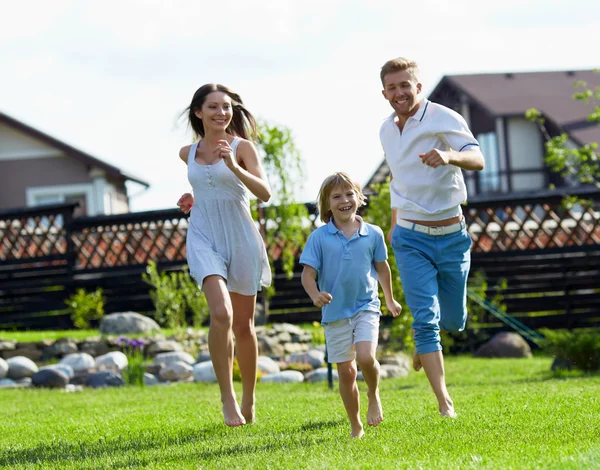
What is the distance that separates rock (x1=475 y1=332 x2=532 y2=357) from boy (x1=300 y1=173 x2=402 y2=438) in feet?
26.0

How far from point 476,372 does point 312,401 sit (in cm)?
353

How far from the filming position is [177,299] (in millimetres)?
13430

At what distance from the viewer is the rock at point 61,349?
12367mm

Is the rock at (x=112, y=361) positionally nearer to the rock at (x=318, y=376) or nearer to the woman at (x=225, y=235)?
the rock at (x=318, y=376)

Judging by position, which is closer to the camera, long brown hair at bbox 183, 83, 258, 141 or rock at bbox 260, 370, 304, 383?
long brown hair at bbox 183, 83, 258, 141

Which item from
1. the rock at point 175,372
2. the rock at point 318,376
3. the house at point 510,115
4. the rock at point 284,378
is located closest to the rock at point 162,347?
the rock at point 175,372

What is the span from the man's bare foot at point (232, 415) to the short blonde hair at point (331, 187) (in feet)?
3.79

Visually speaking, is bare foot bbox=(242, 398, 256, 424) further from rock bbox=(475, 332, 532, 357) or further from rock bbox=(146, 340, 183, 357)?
rock bbox=(475, 332, 532, 357)

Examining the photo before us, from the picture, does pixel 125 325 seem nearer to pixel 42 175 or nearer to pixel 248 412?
pixel 248 412

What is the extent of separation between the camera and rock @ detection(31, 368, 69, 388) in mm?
10438

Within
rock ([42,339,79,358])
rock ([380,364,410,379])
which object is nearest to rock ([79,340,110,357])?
rock ([42,339,79,358])

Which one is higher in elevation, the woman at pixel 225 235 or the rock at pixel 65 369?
the woman at pixel 225 235

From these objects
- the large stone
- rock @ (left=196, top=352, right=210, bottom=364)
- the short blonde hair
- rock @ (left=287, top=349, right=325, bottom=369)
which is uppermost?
the short blonde hair

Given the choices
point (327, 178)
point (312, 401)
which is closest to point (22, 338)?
point (312, 401)
